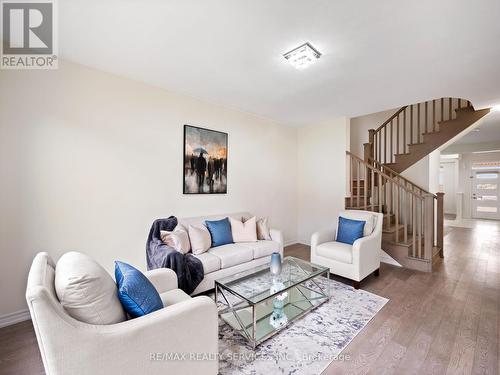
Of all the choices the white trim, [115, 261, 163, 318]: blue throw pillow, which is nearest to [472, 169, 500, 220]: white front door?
the white trim

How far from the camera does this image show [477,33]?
1.85 meters

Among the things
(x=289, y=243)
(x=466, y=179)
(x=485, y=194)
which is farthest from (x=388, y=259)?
(x=485, y=194)

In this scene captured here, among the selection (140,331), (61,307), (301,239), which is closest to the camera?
(61,307)

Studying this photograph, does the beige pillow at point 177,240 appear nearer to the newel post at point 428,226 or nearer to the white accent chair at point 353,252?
the white accent chair at point 353,252

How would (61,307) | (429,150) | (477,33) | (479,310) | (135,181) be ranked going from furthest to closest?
(429,150) < (135,181) < (479,310) < (477,33) < (61,307)

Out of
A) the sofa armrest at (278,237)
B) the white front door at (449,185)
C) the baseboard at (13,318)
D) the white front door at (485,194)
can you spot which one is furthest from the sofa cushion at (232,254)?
the white front door at (449,185)

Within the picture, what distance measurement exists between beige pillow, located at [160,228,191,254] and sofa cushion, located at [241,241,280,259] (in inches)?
31.8

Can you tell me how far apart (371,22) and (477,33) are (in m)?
0.95

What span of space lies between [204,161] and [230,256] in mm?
1474

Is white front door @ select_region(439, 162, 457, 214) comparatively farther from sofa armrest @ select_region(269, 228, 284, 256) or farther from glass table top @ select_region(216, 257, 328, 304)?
glass table top @ select_region(216, 257, 328, 304)

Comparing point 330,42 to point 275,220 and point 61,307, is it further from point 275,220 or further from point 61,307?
point 275,220

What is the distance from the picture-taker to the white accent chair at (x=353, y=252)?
270cm

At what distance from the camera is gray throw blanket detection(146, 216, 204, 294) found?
2.26m

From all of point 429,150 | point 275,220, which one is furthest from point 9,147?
point 429,150
